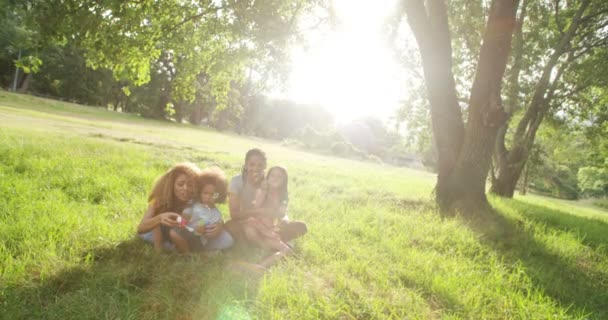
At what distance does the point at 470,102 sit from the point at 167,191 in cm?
661

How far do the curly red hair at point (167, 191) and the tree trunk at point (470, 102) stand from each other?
5.83 m

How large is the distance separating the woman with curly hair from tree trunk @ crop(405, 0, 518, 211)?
5.68 m

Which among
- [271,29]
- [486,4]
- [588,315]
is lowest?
[588,315]

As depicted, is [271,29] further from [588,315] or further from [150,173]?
[588,315]

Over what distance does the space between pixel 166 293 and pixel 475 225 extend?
5.73 meters

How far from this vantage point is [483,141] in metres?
6.87

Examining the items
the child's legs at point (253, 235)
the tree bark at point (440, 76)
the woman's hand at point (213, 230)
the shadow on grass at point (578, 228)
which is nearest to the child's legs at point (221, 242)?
the woman's hand at point (213, 230)

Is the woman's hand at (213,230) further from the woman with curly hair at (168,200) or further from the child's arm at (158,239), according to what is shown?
the child's arm at (158,239)

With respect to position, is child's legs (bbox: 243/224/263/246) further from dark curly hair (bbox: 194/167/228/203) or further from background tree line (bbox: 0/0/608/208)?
background tree line (bbox: 0/0/608/208)

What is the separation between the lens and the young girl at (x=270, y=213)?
4.23 m

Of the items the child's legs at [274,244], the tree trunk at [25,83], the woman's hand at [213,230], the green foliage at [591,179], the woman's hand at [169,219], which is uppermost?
the green foliage at [591,179]

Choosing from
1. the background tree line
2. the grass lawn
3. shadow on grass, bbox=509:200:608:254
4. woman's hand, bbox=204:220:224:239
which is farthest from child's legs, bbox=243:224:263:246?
shadow on grass, bbox=509:200:608:254

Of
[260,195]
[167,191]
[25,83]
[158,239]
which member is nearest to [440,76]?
[260,195]

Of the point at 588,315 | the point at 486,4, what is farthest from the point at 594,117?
the point at 588,315
